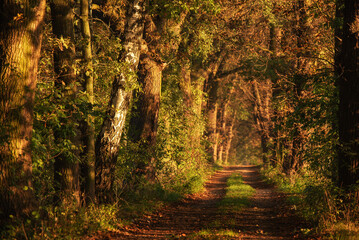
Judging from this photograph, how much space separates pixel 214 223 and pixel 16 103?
19.8 ft

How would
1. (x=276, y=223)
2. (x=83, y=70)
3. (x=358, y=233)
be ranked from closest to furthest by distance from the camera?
(x=358, y=233), (x=83, y=70), (x=276, y=223)

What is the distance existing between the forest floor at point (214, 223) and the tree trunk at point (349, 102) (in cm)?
182

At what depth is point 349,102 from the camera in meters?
9.19

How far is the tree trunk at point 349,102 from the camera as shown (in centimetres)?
902

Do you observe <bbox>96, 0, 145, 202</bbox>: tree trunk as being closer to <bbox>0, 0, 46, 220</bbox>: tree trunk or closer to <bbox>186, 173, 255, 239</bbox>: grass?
<bbox>186, 173, 255, 239</bbox>: grass

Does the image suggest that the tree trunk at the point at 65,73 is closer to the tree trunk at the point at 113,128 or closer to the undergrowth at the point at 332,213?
the tree trunk at the point at 113,128

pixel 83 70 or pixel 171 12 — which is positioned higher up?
pixel 171 12

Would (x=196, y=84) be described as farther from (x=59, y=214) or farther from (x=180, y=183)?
(x=59, y=214)

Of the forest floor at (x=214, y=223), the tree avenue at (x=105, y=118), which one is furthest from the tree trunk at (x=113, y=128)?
the forest floor at (x=214, y=223)

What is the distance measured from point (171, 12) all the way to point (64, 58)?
13.0 feet

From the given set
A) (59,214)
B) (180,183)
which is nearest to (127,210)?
(59,214)

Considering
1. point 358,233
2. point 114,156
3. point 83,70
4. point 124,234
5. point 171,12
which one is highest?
point 171,12

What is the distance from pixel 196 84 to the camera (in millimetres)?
27844

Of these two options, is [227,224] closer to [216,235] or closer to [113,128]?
[216,235]
